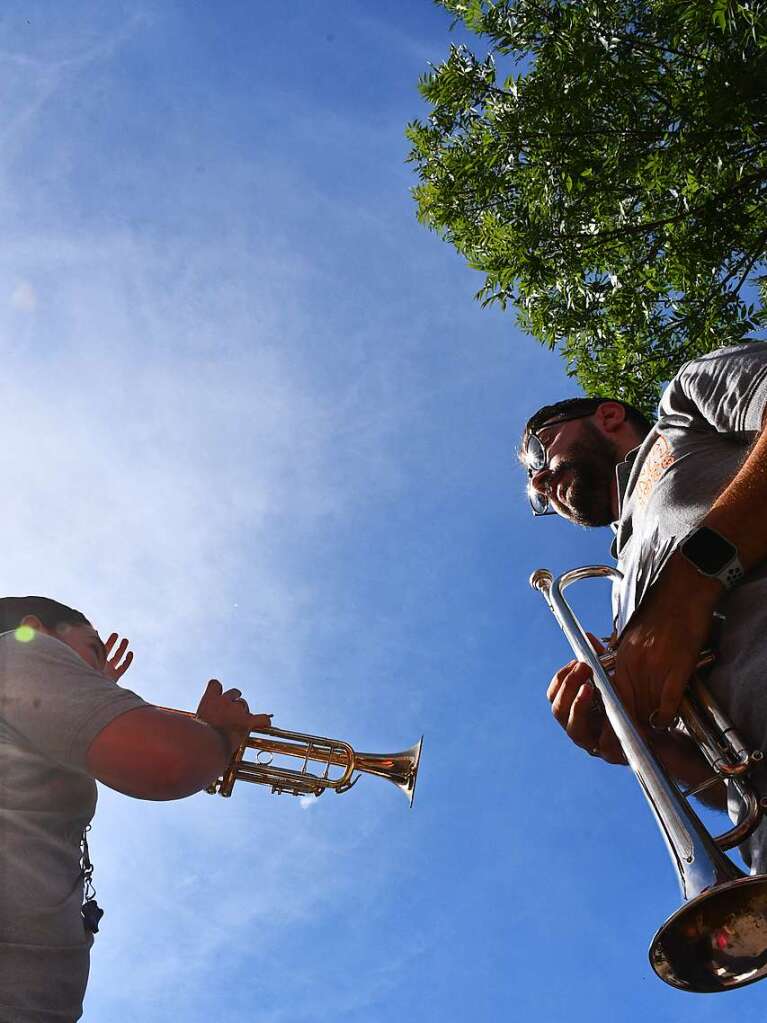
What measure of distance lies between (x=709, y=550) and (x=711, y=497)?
0.39 metres

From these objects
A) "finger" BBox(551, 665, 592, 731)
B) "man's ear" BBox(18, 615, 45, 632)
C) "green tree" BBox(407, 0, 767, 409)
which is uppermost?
"green tree" BBox(407, 0, 767, 409)

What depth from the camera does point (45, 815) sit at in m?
2.20

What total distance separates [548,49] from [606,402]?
159 inches

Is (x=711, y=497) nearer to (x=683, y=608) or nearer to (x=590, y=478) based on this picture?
(x=683, y=608)

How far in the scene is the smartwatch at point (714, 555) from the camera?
2297 millimetres

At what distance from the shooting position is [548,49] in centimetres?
635

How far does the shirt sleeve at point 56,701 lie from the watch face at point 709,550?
1.75 metres

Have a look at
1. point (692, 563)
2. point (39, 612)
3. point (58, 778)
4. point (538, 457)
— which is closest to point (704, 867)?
point (692, 563)

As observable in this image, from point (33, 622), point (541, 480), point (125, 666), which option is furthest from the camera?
point (541, 480)

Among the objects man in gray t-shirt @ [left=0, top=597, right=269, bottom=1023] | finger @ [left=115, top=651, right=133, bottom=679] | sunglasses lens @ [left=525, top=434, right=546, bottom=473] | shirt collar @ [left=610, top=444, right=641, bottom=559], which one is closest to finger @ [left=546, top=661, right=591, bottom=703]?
shirt collar @ [left=610, top=444, right=641, bottom=559]

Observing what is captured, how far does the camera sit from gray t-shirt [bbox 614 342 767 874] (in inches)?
87.0

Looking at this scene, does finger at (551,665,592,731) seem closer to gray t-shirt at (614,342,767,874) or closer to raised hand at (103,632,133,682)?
gray t-shirt at (614,342,767,874)

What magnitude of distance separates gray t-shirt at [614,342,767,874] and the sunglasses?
0.65 metres

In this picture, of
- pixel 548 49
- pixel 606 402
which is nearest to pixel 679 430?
pixel 606 402
